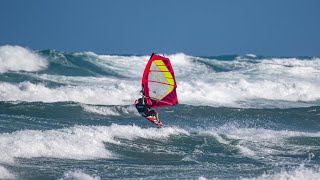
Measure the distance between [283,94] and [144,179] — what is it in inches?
923

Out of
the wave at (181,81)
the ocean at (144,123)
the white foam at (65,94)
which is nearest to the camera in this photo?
the ocean at (144,123)

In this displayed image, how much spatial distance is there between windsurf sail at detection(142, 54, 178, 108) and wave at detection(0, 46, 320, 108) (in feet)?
38.3

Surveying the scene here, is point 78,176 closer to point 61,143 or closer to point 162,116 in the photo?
point 61,143

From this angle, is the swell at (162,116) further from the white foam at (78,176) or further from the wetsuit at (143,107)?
the white foam at (78,176)

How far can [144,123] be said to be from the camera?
71.6 feet

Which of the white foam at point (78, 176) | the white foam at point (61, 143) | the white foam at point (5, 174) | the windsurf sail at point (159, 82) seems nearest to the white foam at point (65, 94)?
the white foam at point (61, 143)

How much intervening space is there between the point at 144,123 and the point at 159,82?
5458mm

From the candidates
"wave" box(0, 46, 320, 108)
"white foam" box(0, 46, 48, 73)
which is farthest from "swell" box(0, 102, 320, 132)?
"white foam" box(0, 46, 48, 73)

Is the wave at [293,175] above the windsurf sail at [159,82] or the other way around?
the other way around

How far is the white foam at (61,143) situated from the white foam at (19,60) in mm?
17167

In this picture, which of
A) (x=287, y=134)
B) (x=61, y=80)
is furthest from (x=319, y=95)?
(x=287, y=134)

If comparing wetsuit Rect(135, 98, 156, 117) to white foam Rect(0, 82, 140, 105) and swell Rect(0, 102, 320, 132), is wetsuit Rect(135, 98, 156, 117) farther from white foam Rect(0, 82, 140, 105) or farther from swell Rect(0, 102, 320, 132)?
white foam Rect(0, 82, 140, 105)

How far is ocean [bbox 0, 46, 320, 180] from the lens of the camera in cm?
1432

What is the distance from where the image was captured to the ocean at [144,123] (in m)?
14.3
